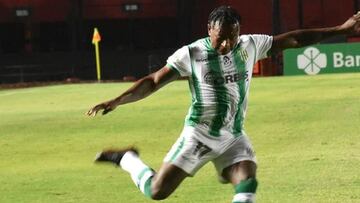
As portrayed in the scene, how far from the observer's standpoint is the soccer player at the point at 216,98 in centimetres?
720

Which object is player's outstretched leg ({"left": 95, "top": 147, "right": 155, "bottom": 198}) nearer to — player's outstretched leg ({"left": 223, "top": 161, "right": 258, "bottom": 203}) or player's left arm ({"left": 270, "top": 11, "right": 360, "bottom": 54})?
player's outstretched leg ({"left": 223, "top": 161, "right": 258, "bottom": 203})

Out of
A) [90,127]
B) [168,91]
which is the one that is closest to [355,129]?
[90,127]

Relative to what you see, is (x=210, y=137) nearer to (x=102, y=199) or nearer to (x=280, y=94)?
(x=102, y=199)

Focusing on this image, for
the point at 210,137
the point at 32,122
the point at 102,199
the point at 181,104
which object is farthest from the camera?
the point at 181,104

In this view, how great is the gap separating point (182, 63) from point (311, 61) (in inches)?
1255

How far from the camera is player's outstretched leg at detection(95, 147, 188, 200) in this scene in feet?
24.7

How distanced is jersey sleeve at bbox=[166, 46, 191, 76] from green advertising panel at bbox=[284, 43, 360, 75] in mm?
31067

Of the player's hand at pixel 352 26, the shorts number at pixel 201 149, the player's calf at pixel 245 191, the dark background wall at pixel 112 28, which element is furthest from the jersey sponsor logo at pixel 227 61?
the dark background wall at pixel 112 28

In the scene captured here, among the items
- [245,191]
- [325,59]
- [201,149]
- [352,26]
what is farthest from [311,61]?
[245,191]

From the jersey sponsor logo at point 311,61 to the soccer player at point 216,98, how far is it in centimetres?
3103

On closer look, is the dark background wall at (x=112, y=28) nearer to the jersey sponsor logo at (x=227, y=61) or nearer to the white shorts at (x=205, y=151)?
the white shorts at (x=205, y=151)

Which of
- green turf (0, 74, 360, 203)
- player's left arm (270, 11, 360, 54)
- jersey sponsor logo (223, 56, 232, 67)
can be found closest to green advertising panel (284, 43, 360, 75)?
green turf (0, 74, 360, 203)

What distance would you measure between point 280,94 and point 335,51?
46.9 feet

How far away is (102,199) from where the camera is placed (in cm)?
988
